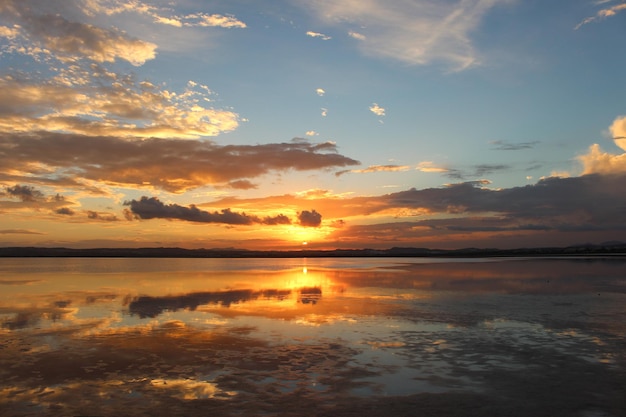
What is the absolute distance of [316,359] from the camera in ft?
42.1

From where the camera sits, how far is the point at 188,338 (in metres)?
15.8

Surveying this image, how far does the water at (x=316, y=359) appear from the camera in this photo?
927cm

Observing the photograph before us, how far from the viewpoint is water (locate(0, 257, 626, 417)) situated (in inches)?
365

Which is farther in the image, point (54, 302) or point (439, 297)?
point (439, 297)

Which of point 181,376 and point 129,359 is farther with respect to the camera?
point 129,359

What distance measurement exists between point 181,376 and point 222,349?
297 cm

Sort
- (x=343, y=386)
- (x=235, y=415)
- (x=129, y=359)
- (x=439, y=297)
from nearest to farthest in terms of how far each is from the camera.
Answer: (x=235, y=415) < (x=343, y=386) < (x=129, y=359) < (x=439, y=297)

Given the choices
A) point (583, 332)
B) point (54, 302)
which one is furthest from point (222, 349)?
point (54, 302)

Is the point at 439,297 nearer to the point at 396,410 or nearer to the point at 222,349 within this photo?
the point at 222,349

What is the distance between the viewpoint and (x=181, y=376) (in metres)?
11.3

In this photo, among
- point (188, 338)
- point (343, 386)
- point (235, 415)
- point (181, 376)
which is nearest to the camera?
point (235, 415)

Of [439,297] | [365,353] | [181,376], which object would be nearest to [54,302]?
[181,376]

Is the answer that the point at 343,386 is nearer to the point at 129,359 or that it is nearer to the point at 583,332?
the point at 129,359

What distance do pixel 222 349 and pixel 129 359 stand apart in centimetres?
265
